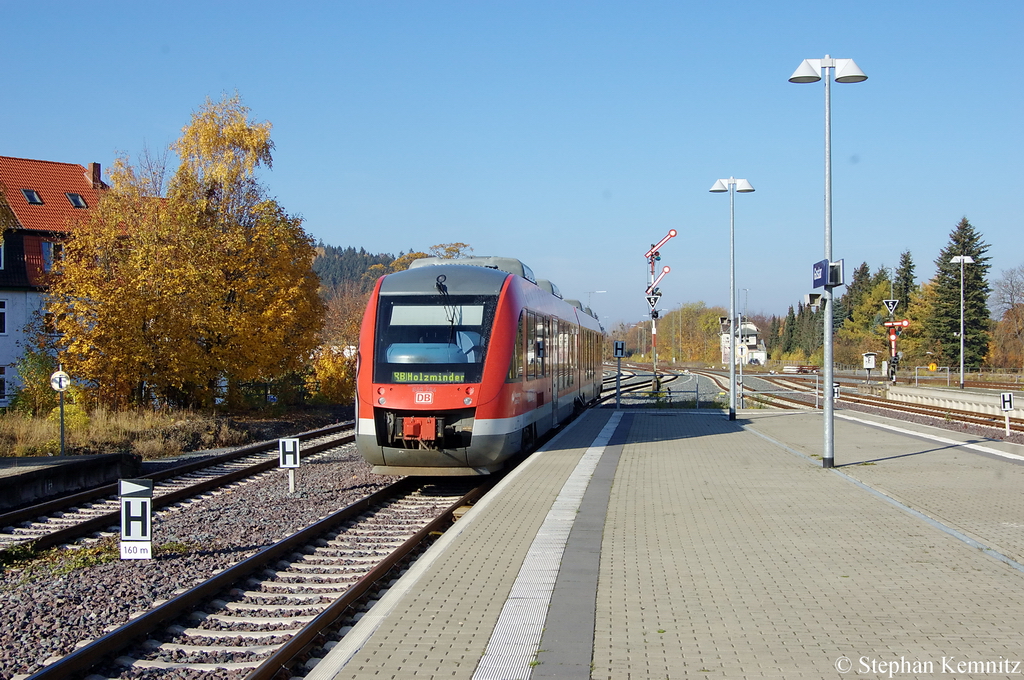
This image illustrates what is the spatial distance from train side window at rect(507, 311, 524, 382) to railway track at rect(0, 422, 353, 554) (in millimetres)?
4952

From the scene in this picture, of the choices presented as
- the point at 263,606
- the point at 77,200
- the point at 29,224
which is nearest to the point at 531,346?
the point at 263,606

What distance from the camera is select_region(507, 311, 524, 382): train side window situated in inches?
508

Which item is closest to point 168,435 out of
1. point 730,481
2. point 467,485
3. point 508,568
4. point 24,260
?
point 467,485

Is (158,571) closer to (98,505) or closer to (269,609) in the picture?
(269,609)

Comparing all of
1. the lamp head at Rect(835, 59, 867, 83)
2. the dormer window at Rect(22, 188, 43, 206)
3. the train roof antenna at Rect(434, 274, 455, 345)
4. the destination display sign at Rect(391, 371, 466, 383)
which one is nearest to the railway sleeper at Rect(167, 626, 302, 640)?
the destination display sign at Rect(391, 371, 466, 383)

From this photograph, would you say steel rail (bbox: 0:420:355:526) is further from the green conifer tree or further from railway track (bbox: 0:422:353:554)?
the green conifer tree

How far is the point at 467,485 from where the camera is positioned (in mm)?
13969

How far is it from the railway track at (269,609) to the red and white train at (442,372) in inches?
62.3

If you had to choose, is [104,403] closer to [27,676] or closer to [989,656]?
[27,676]

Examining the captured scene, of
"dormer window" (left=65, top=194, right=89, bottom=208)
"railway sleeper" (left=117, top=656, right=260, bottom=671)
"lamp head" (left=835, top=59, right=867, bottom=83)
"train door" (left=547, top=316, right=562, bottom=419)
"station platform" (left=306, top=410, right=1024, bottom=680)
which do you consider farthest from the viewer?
"dormer window" (left=65, top=194, right=89, bottom=208)

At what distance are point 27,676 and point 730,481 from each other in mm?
8992

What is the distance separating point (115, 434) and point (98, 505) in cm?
821

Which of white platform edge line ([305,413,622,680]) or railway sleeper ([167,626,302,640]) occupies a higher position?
white platform edge line ([305,413,622,680])

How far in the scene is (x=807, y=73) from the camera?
13742mm
